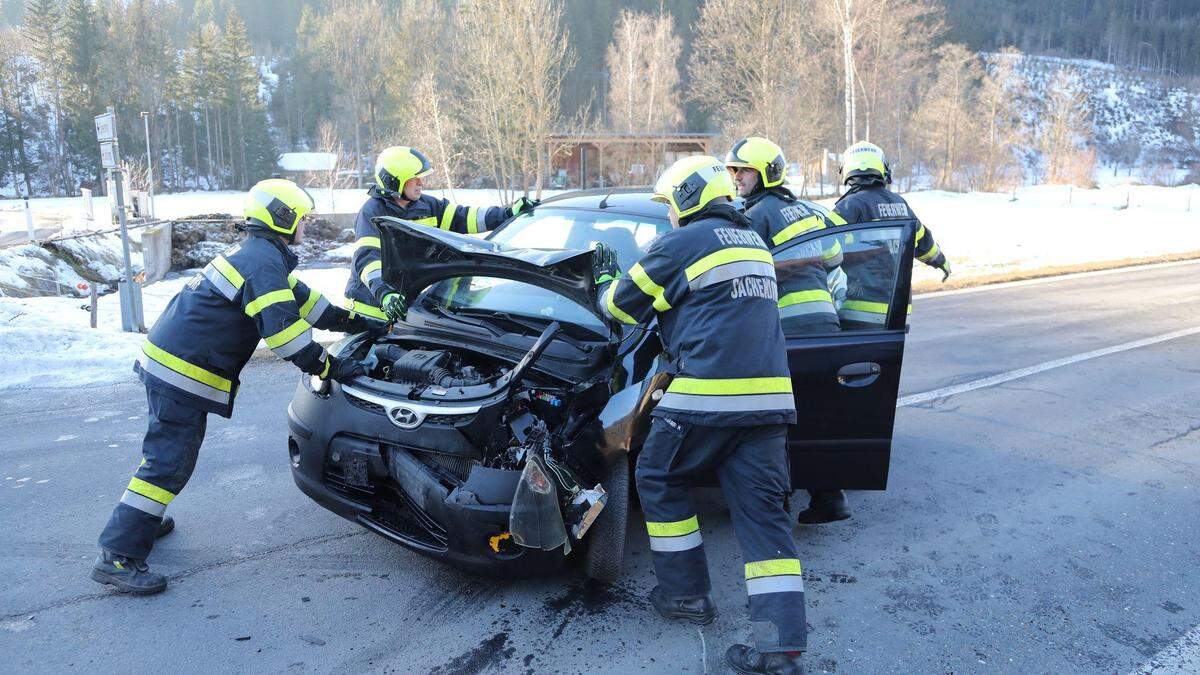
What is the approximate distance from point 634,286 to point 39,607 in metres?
2.75

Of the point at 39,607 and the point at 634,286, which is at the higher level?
the point at 634,286

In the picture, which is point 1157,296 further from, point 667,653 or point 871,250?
point 667,653

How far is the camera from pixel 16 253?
16156 millimetres

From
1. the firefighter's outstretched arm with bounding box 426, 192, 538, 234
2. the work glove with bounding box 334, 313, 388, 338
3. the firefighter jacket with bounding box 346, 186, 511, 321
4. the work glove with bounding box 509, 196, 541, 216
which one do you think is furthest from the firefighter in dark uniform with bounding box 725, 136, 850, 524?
the work glove with bounding box 334, 313, 388, 338

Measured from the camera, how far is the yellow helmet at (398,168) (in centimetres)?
538

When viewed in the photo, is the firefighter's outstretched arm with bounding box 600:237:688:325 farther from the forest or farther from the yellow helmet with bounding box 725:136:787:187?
the forest

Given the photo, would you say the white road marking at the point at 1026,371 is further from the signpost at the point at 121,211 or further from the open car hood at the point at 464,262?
the signpost at the point at 121,211

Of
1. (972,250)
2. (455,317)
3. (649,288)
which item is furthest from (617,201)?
(972,250)

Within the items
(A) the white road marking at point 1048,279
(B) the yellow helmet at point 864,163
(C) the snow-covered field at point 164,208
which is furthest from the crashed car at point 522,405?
(C) the snow-covered field at point 164,208

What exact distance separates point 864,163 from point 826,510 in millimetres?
2549

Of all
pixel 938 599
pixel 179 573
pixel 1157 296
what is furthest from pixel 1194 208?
pixel 179 573

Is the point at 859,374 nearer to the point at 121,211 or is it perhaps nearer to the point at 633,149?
the point at 121,211

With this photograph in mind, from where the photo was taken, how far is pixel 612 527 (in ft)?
11.0

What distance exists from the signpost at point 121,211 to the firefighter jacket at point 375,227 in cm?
456
